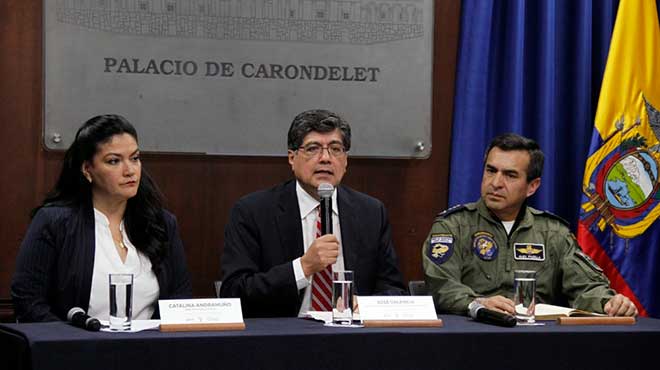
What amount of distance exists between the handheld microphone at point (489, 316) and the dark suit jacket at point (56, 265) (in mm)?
1107

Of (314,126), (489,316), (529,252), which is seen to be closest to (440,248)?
(529,252)

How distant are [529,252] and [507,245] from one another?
3.5 inches

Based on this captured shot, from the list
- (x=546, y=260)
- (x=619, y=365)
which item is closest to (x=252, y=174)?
(x=546, y=260)

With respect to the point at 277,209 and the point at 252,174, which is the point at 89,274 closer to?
the point at 277,209

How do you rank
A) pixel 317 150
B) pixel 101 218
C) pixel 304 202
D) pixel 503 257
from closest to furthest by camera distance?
pixel 101 218
pixel 317 150
pixel 304 202
pixel 503 257

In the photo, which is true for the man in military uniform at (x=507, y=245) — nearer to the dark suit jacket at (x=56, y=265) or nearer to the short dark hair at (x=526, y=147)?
the short dark hair at (x=526, y=147)

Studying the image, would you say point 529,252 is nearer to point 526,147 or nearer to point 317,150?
point 526,147

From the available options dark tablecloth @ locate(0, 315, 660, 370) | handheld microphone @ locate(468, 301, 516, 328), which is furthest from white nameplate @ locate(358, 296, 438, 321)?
handheld microphone @ locate(468, 301, 516, 328)

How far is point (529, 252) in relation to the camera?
373 centimetres

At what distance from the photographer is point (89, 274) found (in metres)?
3.22

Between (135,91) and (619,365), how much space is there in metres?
2.30

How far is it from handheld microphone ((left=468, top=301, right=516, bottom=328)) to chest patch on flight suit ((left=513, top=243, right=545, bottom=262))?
79 centimetres

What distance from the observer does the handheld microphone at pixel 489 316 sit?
273 centimetres

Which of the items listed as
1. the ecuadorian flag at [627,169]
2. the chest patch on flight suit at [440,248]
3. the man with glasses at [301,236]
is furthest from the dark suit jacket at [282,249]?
the ecuadorian flag at [627,169]
